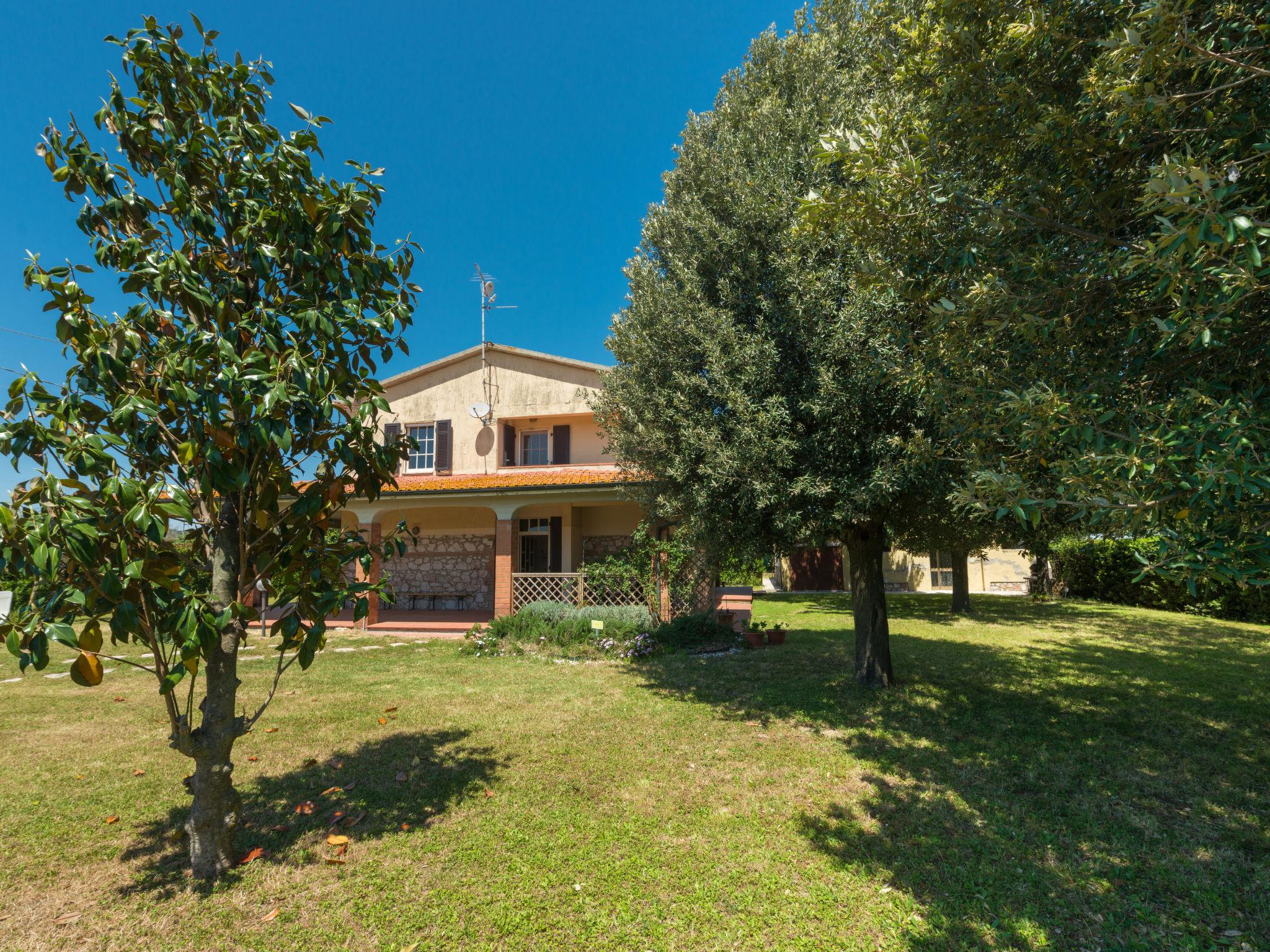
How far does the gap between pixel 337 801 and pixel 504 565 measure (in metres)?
10.4

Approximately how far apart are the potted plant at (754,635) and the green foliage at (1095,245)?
8321 mm

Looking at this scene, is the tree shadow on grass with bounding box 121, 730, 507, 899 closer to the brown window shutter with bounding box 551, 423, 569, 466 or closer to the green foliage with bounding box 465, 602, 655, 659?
the green foliage with bounding box 465, 602, 655, 659

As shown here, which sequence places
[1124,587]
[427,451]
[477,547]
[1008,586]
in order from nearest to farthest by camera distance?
[427,451], [477,547], [1124,587], [1008,586]

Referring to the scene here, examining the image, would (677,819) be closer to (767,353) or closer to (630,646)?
(767,353)

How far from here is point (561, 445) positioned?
18.7 metres

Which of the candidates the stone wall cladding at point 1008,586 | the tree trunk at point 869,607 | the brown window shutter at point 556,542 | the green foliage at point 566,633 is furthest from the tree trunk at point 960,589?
the brown window shutter at point 556,542

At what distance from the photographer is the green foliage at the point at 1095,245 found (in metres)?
2.88

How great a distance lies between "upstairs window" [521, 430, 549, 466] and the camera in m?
19.2

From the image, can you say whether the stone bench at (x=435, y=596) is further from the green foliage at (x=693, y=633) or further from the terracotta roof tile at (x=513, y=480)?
the green foliage at (x=693, y=633)

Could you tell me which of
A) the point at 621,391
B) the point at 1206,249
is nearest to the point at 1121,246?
the point at 1206,249

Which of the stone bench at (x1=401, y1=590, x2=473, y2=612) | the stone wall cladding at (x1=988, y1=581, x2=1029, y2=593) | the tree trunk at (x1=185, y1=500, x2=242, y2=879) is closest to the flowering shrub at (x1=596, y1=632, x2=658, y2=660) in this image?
the tree trunk at (x1=185, y1=500, x2=242, y2=879)

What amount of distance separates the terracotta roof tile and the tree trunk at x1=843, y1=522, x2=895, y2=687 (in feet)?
19.0

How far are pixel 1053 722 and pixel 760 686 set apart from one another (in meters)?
3.63

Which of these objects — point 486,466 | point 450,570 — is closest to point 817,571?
point 450,570
